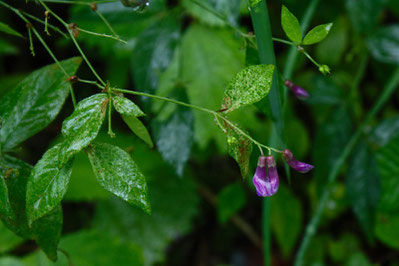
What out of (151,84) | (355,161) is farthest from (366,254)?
(151,84)

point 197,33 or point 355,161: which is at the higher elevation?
point 197,33

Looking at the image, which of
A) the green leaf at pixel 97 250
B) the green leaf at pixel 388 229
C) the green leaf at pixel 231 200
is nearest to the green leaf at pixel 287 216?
the green leaf at pixel 388 229

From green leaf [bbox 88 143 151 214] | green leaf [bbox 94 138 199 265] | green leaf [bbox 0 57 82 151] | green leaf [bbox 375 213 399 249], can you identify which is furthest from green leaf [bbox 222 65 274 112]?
green leaf [bbox 94 138 199 265]

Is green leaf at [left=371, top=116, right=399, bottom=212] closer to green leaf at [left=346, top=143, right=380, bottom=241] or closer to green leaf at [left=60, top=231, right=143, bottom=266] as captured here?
green leaf at [left=346, top=143, right=380, bottom=241]

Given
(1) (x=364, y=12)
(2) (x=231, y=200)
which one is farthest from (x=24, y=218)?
(1) (x=364, y=12)

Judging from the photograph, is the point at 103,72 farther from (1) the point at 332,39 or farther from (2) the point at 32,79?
(2) the point at 32,79

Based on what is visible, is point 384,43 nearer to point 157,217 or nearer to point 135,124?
point 135,124
